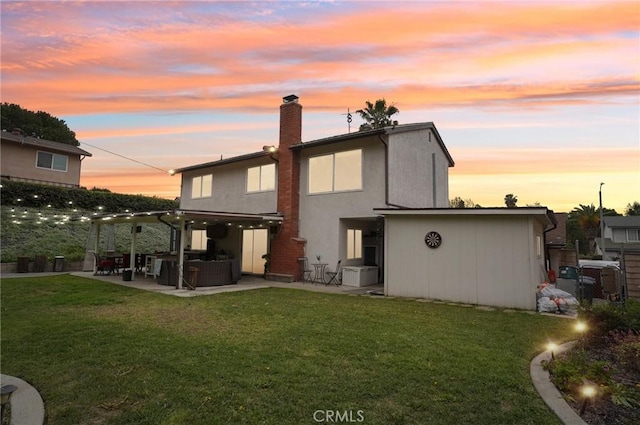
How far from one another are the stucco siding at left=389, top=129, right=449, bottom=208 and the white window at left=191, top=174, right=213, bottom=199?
10621 millimetres

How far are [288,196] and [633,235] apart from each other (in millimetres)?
38902

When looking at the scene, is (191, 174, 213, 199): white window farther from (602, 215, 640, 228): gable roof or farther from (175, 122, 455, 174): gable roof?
(602, 215, 640, 228): gable roof

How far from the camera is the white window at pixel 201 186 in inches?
Result: 745

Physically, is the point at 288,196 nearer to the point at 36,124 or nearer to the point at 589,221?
the point at 589,221

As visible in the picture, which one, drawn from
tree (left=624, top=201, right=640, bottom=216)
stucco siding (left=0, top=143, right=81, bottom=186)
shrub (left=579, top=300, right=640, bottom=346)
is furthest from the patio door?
tree (left=624, top=201, right=640, bottom=216)

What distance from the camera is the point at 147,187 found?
84.4ft

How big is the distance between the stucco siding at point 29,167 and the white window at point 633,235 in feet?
168

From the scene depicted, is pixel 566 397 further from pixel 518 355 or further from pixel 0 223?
pixel 0 223

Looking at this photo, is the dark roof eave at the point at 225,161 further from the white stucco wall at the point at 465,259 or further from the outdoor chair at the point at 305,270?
the white stucco wall at the point at 465,259

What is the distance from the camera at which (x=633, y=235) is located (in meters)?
34.6

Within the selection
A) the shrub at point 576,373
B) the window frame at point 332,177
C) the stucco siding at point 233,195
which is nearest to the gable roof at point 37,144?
the stucco siding at point 233,195

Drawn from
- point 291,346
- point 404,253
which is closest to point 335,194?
point 404,253

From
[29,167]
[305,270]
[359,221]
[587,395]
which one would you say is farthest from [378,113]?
[587,395]

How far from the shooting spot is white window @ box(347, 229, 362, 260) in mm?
13832
